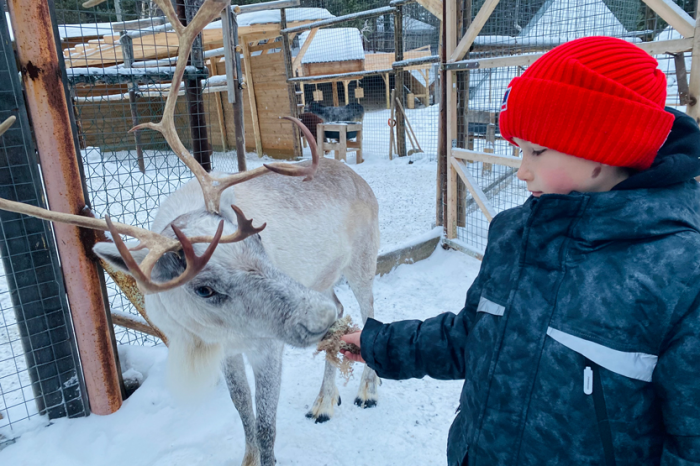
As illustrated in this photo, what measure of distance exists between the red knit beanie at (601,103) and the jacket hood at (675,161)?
0.14 feet

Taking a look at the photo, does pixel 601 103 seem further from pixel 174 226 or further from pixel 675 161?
pixel 174 226

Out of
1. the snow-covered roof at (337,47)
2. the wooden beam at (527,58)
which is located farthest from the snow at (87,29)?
the snow-covered roof at (337,47)

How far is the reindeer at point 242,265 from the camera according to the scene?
173 centimetres

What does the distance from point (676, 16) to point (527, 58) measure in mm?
976

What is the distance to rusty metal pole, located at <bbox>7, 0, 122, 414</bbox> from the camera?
2.18 meters

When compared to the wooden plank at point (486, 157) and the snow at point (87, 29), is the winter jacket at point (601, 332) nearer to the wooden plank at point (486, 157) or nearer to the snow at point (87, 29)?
the snow at point (87, 29)

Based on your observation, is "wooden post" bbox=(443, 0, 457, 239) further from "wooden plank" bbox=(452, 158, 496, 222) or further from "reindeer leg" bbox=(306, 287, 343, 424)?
"reindeer leg" bbox=(306, 287, 343, 424)

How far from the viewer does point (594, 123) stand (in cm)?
103

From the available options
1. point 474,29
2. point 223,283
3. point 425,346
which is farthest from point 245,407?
point 474,29

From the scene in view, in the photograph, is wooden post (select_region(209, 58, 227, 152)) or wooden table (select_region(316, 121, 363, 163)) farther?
wooden post (select_region(209, 58, 227, 152))

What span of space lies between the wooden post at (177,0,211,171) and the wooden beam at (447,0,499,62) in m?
2.44

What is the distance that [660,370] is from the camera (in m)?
0.94

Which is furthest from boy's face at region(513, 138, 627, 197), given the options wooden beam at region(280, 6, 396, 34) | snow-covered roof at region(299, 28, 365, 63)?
snow-covered roof at region(299, 28, 365, 63)

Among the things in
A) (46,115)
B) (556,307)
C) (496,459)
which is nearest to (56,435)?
(46,115)
